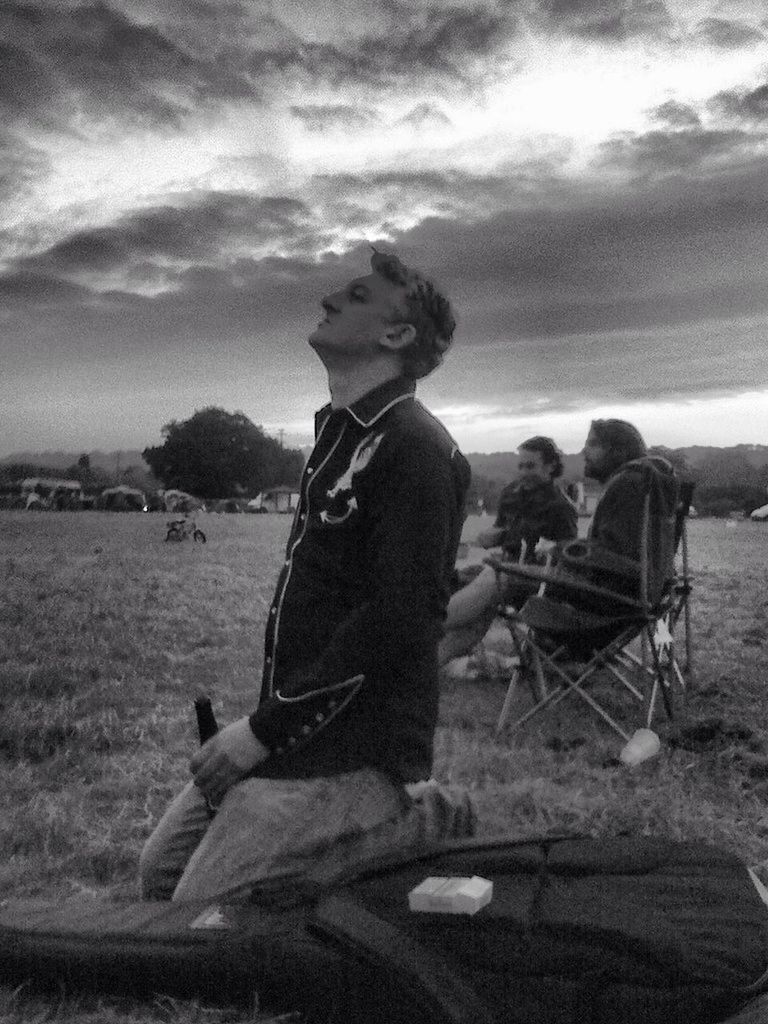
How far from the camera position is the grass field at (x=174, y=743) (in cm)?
349

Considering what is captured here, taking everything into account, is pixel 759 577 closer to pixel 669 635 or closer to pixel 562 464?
pixel 562 464

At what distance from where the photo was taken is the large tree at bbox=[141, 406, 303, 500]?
21047 millimetres

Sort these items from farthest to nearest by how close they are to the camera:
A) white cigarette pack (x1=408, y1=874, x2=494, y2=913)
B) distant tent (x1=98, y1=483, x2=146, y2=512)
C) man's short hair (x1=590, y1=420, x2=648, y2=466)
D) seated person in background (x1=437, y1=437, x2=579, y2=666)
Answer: distant tent (x1=98, y1=483, x2=146, y2=512)
seated person in background (x1=437, y1=437, x2=579, y2=666)
man's short hair (x1=590, y1=420, x2=648, y2=466)
white cigarette pack (x1=408, y1=874, x2=494, y2=913)

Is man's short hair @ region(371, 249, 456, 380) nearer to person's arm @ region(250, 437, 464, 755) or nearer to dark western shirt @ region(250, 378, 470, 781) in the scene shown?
dark western shirt @ region(250, 378, 470, 781)

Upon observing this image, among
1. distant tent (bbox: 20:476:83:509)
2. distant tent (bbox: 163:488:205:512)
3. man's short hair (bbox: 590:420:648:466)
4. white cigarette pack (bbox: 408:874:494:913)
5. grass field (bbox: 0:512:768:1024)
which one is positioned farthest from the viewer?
distant tent (bbox: 163:488:205:512)

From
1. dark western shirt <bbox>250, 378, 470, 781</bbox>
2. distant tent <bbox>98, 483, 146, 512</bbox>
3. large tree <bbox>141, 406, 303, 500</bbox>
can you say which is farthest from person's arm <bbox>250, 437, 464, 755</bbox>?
large tree <bbox>141, 406, 303, 500</bbox>

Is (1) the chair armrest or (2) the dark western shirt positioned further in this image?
(1) the chair armrest

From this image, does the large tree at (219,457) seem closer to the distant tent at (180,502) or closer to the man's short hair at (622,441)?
the distant tent at (180,502)

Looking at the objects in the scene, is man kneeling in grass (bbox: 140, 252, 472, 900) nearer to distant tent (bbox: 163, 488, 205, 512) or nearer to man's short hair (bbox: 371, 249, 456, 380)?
man's short hair (bbox: 371, 249, 456, 380)

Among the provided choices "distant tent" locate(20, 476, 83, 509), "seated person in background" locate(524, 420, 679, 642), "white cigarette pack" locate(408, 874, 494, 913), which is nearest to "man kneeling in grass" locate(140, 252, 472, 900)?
"white cigarette pack" locate(408, 874, 494, 913)

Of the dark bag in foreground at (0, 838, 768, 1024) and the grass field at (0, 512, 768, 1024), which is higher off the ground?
the dark bag in foreground at (0, 838, 768, 1024)

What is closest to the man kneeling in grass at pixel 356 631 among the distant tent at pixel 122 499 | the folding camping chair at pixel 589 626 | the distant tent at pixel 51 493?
the folding camping chair at pixel 589 626

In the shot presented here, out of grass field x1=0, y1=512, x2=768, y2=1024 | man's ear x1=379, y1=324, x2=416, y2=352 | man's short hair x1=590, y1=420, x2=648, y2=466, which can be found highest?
man's ear x1=379, y1=324, x2=416, y2=352

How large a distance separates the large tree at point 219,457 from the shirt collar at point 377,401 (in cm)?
1644
